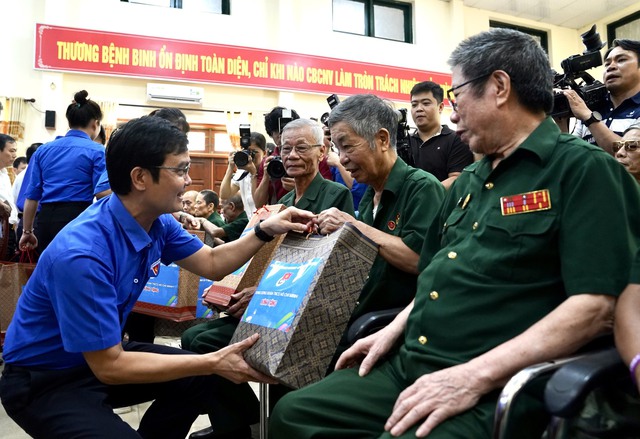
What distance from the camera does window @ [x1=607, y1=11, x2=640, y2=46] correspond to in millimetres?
8602

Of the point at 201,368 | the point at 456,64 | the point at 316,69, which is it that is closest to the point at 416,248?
the point at 456,64

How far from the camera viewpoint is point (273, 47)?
7.50m

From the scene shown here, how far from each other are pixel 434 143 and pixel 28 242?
93.3 inches

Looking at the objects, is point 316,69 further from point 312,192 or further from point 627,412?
point 627,412

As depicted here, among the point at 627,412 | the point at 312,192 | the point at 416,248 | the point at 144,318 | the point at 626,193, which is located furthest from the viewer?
the point at 144,318

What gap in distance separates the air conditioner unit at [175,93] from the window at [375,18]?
2401 millimetres

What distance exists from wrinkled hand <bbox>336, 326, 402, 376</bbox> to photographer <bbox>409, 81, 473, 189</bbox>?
1377 mm

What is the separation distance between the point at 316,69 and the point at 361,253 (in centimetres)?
661

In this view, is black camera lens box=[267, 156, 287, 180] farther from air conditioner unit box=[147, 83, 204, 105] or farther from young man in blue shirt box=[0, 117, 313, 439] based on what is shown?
air conditioner unit box=[147, 83, 204, 105]

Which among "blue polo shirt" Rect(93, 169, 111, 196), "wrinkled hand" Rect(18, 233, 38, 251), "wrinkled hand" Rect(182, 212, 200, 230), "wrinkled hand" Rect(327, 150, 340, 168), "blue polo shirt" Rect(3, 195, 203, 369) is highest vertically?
"wrinkled hand" Rect(327, 150, 340, 168)

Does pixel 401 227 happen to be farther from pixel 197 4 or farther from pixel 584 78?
pixel 197 4

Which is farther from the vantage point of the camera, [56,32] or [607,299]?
[56,32]

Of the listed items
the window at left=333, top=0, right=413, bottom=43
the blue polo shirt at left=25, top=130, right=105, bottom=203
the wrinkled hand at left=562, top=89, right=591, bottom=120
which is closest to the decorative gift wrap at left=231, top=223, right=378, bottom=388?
the wrinkled hand at left=562, top=89, right=591, bottom=120

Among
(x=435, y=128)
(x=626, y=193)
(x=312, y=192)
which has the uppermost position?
(x=435, y=128)
